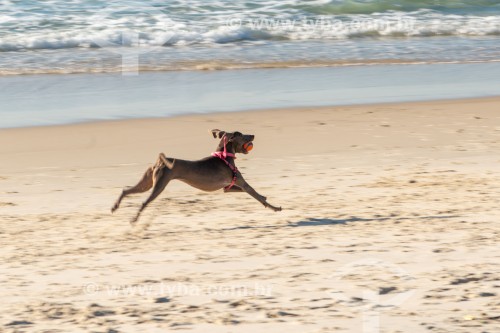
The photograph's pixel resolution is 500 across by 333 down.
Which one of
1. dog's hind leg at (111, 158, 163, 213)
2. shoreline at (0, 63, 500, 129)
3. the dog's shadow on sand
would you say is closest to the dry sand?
the dog's shadow on sand

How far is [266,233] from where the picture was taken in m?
6.34

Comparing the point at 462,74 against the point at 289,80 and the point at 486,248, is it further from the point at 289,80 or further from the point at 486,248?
the point at 486,248

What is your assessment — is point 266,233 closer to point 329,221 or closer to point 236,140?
point 329,221

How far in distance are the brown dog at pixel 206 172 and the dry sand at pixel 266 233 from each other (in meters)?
0.22

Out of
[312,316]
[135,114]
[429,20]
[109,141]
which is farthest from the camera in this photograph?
[429,20]

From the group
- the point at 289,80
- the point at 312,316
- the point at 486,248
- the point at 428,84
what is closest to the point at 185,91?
the point at 289,80

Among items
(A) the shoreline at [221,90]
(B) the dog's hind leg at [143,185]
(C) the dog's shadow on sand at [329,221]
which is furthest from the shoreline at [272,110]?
(C) the dog's shadow on sand at [329,221]

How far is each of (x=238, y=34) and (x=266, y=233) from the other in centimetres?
1229

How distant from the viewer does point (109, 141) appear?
9578 mm

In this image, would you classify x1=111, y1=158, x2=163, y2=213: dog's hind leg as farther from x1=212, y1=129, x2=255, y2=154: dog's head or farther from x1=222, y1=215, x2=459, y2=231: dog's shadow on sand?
x1=222, y1=215, x2=459, y2=231: dog's shadow on sand

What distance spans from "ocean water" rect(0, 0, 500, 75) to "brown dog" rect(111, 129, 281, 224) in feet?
26.5

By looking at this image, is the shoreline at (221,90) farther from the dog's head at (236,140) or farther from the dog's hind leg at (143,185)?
the dog's head at (236,140)

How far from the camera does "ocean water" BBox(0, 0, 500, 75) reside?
1556 centimetres

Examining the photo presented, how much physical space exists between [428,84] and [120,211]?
685cm
